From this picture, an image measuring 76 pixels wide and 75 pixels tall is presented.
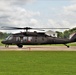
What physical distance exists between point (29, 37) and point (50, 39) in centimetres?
326

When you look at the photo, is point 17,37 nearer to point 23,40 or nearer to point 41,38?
point 23,40

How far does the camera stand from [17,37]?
1405 inches
